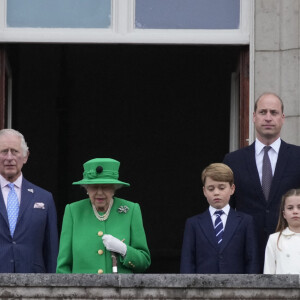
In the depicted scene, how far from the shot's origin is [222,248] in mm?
8820

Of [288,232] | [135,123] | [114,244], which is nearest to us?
[114,244]

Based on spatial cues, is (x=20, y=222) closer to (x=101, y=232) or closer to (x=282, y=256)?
(x=101, y=232)

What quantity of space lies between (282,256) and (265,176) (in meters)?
0.83

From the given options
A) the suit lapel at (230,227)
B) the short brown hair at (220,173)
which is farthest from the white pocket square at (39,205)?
the suit lapel at (230,227)

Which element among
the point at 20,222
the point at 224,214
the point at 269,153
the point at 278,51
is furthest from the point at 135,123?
the point at 224,214

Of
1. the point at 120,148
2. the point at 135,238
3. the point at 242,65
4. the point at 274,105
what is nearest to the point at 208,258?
the point at 135,238

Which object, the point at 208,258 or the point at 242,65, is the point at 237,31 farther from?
the point at 208,258

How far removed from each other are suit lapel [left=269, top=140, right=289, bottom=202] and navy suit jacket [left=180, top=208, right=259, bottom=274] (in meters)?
0.37

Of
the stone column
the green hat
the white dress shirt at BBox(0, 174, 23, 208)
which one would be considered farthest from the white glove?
the stone column

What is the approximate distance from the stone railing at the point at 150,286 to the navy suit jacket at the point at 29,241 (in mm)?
1316

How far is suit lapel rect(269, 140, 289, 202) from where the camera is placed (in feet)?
30.1

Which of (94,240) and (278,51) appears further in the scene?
(278,51)

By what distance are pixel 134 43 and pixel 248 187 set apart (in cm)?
279

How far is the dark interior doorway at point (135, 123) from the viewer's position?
17.3 metres
